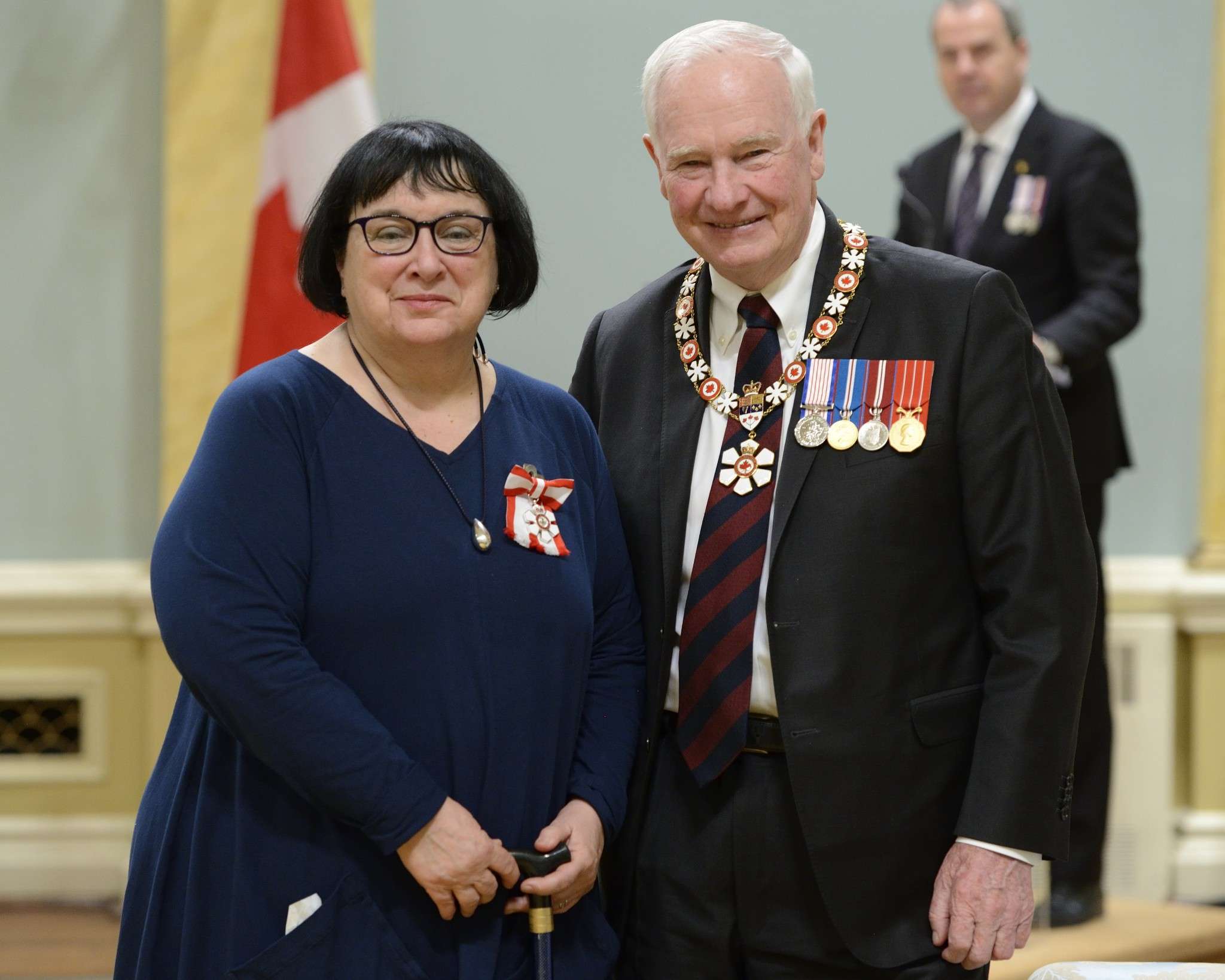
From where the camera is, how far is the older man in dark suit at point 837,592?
1.87m

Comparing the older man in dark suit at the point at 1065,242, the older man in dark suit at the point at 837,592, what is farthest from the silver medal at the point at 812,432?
the older man in dark suit at the point at 1065,242

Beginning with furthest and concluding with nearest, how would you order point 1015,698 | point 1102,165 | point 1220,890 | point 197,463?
→ 1. point 1220,890
2. point 1102,165
3. point 1015,698
4. point 197,463

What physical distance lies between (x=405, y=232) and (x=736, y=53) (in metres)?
0.48

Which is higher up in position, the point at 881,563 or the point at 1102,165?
the point at 1102,165

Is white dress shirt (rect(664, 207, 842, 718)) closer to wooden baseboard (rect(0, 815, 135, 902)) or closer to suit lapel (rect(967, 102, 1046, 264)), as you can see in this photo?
suit lapel (rect(967, 102, 1046, 264))

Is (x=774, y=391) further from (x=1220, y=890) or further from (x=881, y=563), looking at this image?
(x=1220, y=890)

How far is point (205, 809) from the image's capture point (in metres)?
1.79

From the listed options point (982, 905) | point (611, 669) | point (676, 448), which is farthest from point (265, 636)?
point (982, 905)

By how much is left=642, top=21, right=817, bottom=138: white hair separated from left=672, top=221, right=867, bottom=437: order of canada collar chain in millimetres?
181

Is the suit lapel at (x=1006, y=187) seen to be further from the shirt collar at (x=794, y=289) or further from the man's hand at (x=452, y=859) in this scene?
the man's hand at (x=452, y=859)

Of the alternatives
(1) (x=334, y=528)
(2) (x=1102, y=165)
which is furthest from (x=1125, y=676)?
(1) (x=334, y=528)

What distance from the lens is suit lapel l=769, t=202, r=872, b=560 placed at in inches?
74.4

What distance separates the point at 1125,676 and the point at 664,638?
104 inches

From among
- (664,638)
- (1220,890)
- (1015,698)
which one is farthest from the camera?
(1220,890)
